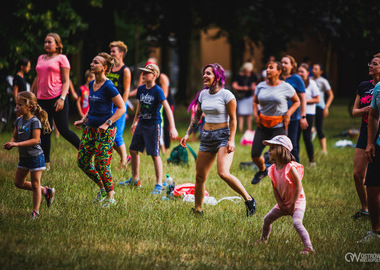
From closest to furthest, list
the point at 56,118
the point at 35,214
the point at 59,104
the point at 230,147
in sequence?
the point at 35,214
the point at 230,147
the point at 59,104
the point at 56,118

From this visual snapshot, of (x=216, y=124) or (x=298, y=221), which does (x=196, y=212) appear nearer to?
(x=216, y=124)

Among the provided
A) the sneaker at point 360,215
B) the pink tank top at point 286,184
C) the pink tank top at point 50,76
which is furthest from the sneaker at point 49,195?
the sneaker at point 360,215

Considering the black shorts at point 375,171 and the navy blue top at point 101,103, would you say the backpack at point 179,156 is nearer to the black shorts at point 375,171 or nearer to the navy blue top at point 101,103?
the navy blue top at point 101,103

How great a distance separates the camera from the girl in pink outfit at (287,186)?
5.61 metres

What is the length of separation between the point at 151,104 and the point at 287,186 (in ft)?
10.7

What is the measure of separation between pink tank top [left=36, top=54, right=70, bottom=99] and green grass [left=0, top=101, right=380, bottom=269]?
4.36ft

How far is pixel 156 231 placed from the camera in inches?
249

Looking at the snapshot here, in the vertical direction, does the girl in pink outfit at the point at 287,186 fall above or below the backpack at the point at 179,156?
above

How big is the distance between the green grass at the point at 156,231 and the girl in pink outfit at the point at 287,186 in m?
0.32

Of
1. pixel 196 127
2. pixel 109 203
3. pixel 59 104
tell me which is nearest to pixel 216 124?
pixel 196 127

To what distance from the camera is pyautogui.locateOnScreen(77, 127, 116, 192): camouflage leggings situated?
714cm

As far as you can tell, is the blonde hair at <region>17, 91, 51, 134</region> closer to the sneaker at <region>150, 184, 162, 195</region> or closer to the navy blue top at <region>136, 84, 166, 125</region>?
the navy blue top at <region>136, 84, 166, 125</region>

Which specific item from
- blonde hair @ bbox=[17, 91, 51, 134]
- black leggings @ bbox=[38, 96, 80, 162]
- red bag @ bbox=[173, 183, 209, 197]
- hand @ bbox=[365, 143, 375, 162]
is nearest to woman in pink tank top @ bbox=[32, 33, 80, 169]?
black leggings @ bbox=[38, 96, 80, 162]

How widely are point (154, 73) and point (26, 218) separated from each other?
9.84 ft
